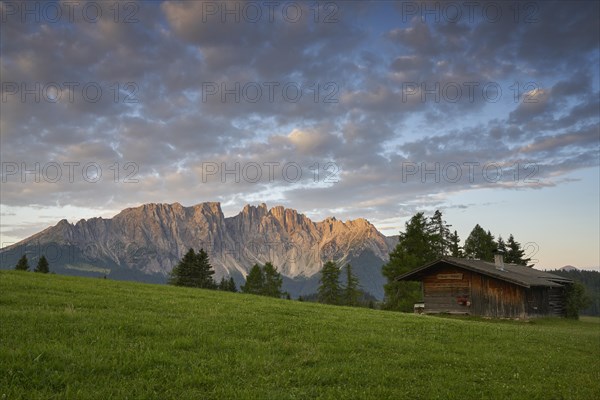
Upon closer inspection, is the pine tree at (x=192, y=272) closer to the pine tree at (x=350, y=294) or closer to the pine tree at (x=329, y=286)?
the pine tree at (x=329, y=286)

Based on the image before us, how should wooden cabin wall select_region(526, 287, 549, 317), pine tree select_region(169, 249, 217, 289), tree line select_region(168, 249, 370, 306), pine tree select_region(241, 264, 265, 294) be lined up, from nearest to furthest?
1. wooden cabin wall select_region(526, 287, 549, 317)
2. pine tree select_region(169, 249, 217, 289)
3. tree line select_region(168, 249, 370, 306)
4. pine tree select_region(241, 264, 265, 294)

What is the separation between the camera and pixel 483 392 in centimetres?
964

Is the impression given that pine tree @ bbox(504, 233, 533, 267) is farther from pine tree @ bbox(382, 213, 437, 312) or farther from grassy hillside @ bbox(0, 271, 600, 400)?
grassy hillside @ bbox(0, 271, 600, 400)

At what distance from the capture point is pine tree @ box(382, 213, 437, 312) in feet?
223

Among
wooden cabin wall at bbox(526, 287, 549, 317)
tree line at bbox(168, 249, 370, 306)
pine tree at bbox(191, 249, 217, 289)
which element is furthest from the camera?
pine tree at bbox(191, 249, 217, 289)

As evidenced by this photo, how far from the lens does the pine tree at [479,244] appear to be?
9488cm

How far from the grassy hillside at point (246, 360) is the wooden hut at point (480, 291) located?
26536 mm

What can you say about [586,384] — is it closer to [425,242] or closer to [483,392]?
[483,392]

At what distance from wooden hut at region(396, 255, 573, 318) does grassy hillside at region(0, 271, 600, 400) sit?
26536 millimetres

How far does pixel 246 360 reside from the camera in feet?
32.9

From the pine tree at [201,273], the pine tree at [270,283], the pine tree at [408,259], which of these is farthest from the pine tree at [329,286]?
the pine tree at [201,273]

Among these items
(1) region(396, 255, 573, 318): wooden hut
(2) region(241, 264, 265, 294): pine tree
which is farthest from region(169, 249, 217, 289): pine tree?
(1) region(396, 255, 573, 318): wooden hut

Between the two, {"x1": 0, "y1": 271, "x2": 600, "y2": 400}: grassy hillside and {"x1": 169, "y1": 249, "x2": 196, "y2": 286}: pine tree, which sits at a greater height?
{"x1": 0, "y1": 271, "x2": 600, "y2": 400}: grassy hillside

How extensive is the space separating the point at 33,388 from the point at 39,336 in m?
3.51
